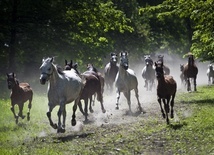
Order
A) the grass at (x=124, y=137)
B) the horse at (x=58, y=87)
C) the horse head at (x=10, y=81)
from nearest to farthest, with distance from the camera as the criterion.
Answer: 1. the grass at (x=124, y=137)
2. the horse at (x=58, y=87)
3. the horse head at (x=10, y=81)

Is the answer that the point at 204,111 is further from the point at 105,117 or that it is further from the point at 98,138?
the point at 98,138

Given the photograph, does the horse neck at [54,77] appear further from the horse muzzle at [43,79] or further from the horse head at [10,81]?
the horse head at [10,81]

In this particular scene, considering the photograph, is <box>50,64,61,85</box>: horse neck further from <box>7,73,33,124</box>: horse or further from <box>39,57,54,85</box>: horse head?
<box>7,73,33,124</box>: horse

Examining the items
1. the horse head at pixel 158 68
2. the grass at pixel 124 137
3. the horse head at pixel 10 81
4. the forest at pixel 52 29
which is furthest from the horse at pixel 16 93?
the forest at pixel 52 29

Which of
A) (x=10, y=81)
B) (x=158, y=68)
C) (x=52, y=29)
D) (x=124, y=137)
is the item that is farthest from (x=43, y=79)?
(x=52, y=29)

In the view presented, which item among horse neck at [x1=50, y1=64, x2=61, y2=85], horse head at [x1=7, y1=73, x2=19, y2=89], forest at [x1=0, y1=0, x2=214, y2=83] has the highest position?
forest at [x1=0, y1=0, x2=214, y2=83]

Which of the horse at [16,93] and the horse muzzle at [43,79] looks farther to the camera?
the horse at [16,93]

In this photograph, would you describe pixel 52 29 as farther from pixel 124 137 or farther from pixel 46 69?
pixel 124 137

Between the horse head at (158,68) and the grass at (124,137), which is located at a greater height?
the horse head at (158,68)

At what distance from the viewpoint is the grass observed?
492 inches

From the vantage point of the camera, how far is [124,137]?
1420cm

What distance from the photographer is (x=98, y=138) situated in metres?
14.6

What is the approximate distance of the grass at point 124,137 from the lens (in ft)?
41.0

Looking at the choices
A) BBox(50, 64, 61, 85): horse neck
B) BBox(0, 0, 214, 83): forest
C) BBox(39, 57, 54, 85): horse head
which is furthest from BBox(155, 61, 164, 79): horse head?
BBox(0, 0, 214, 83): forest
